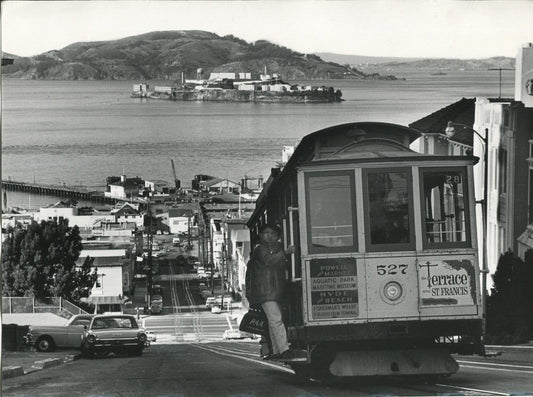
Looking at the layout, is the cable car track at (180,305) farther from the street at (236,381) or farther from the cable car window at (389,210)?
the cable car window at (389,210)

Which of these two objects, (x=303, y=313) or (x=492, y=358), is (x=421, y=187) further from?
(x=492, y=358)

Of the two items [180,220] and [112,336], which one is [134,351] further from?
[180,220]

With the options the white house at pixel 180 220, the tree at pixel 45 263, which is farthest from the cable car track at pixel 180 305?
the tree at pixel 45 263

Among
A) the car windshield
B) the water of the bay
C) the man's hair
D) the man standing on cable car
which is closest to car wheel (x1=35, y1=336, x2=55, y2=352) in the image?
the car windshield

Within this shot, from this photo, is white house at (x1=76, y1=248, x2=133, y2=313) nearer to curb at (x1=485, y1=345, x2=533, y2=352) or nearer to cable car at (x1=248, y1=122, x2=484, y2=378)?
cable car at (x1=248, y1=122, x2=484, y2=378)

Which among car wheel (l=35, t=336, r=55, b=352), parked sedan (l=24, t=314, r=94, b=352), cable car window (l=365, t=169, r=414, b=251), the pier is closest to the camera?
cable car window (l=365, t=169, r=414, b=251)

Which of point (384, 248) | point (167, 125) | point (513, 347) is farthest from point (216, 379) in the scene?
point (167, 125)
